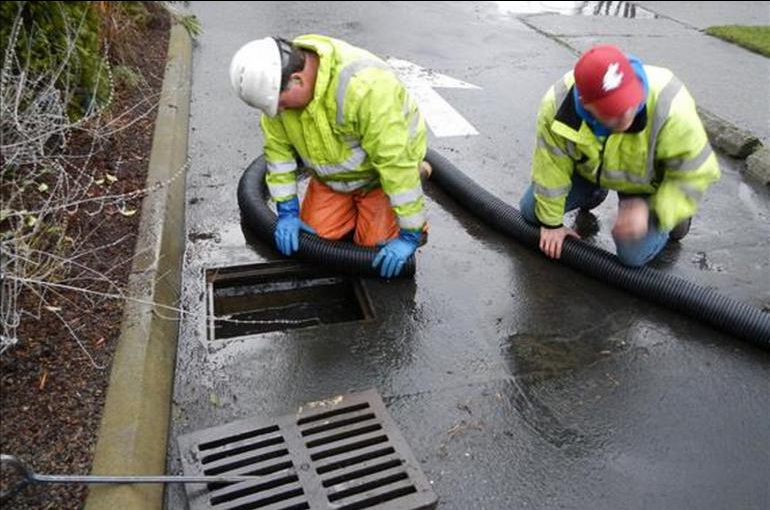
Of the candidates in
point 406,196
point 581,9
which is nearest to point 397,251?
point 406,196

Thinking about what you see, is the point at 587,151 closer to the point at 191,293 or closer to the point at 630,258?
the point at 630,258

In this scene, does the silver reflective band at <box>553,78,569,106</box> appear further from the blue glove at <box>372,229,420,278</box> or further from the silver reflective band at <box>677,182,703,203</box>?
the blue glove at <box>372,229,420,278</box>

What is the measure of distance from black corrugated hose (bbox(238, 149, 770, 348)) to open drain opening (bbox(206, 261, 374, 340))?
14 cm

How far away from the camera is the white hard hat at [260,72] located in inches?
114

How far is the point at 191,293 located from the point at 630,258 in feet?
7.87

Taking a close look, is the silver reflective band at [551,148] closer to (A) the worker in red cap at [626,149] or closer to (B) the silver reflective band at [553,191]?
(A) the worker in red cap at [626,149]

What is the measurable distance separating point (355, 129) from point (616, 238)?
59.8 inches

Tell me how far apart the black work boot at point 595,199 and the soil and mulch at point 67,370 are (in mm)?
2751

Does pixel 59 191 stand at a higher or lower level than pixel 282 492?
higher

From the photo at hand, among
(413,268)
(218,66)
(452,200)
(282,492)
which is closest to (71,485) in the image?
(282,492)

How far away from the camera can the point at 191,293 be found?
359 cm

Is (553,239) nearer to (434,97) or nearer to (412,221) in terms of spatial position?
(412,221)

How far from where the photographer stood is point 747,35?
793 centimetres

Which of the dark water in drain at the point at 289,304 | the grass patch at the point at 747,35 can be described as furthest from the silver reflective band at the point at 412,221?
the grass patch at the point at 747,35
